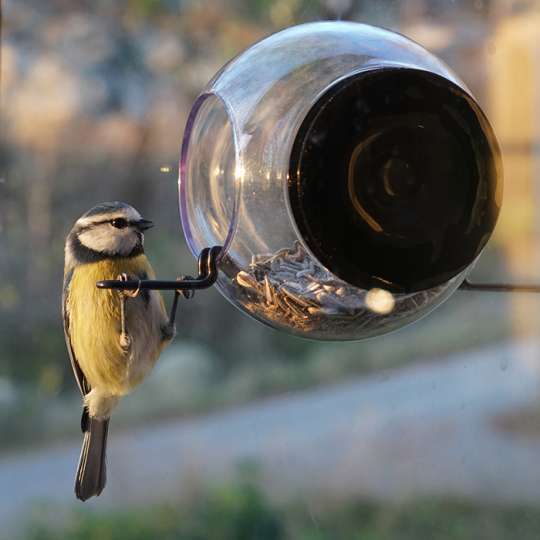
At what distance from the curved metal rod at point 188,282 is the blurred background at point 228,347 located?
2475 millimetres

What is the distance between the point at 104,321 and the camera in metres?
1.50

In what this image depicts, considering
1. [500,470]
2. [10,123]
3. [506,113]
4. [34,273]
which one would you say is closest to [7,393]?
[34,273]

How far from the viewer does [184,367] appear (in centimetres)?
451

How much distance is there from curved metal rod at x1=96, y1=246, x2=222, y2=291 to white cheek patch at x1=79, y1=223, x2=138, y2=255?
15 cm

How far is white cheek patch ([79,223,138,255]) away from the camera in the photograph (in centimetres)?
144

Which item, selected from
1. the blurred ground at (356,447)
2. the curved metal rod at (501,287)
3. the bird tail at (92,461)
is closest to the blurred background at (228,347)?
the blurred ground at (356,447)

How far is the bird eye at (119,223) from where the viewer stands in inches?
55.7

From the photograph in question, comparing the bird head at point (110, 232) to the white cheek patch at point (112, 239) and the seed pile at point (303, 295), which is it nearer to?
the white cheek patch at point (112, 239)

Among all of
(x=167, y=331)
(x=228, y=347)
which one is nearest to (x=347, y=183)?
(x=167, y=331)

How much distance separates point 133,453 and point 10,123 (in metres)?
1.47

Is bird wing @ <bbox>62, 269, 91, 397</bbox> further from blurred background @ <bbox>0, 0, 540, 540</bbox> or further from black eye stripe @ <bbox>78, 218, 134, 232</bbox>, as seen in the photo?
blurred background @ <bbox>0, 0, 540, 540</bbox>

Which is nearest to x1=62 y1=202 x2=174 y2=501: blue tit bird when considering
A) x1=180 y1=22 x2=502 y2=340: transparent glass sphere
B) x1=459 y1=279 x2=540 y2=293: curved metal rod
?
x1=180 y1=22 x2=502 y2=340: transparent glass sphere

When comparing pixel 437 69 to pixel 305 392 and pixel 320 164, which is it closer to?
pixel 320 164

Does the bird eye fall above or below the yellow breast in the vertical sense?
above
